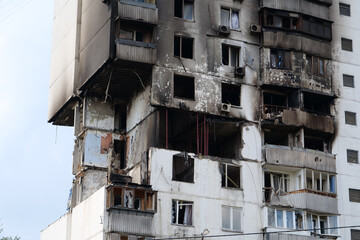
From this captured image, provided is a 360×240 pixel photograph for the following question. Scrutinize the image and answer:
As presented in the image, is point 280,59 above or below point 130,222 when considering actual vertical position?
above

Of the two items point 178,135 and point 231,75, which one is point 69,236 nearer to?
point 178,135

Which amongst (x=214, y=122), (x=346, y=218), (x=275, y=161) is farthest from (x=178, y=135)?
(x=346, y=218)

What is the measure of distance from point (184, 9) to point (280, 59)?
818 centimetres

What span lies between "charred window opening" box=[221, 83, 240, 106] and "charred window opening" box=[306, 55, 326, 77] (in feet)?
19.2

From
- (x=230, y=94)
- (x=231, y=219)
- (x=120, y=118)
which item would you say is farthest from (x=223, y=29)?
(x=231, y=219)

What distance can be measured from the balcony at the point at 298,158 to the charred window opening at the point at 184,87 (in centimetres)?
687

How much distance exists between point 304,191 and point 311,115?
5.92 m

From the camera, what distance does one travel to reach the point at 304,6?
206 ft

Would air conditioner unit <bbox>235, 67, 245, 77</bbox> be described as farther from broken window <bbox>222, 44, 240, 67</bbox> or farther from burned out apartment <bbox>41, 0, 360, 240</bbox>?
broken window <bbox>222, 44, 240, 67</bbox>

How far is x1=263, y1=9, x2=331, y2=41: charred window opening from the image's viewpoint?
61969 millimetres

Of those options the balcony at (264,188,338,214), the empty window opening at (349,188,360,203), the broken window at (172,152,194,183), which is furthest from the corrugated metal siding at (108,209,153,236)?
the empty window opening at (349,188,360,203)

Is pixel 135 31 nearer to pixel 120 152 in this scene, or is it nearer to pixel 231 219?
pixel 120 152

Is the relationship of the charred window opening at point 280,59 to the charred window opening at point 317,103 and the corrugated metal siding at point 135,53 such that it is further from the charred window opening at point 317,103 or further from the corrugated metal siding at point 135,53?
the corrugated metal siding at point 135,53

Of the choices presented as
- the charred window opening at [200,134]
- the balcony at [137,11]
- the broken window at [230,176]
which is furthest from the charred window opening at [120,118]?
the broken window at [230,176]
